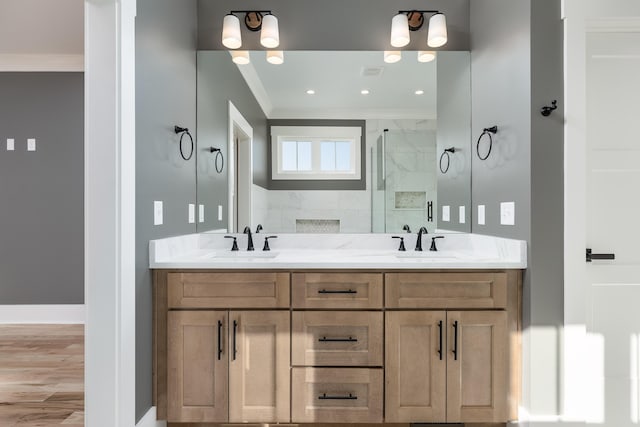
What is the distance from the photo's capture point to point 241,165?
244 cm

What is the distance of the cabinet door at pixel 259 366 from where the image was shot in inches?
68.5

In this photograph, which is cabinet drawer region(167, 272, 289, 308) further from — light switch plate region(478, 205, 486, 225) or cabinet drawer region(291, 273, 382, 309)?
light switch plate region(478, 205, 486, 225)

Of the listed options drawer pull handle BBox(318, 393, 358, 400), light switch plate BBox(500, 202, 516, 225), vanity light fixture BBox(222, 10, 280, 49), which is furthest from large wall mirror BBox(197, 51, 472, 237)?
drawer pull handle BBox(318, 393, 358, 400)

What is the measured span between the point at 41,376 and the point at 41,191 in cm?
202

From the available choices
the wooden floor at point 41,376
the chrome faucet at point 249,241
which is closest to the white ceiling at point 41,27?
the chrome faucet at point 249,241

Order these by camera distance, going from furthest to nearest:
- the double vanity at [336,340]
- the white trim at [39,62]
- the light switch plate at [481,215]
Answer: the white trim at [39,62] < the light switch plate at [481,215] < the double vanity at [336,340]

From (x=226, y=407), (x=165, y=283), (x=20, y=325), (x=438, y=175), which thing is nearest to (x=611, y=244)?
(x=438, y=175)

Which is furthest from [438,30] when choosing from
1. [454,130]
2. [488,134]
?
[488,134]

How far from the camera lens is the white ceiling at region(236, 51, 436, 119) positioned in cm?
238

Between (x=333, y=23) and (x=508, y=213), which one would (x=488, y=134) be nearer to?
(x=508, y=213)

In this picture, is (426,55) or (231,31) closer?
(231,31)

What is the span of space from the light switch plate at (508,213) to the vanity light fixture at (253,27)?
5.47 feet

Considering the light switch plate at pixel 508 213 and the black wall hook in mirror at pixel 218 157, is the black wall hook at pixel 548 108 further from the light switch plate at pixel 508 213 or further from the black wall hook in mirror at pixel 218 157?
the black wall hook in mirror at pixel 218 157

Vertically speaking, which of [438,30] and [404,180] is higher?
[438,30]
